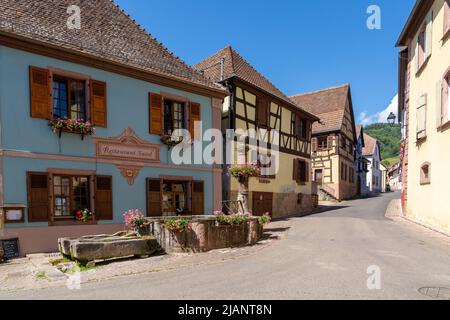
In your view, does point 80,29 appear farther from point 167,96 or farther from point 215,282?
point 215,282

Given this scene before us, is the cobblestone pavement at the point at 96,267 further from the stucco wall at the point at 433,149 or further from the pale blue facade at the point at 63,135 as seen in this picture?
the stucco wall at the point at 433,149

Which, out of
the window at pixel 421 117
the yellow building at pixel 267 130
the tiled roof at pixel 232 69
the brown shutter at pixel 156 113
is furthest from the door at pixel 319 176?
the brown shutter at pixel 156 113

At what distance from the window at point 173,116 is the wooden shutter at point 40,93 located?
406 cm

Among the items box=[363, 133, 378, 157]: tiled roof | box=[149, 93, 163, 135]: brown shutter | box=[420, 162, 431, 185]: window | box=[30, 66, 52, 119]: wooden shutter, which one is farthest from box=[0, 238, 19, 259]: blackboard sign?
box=[363, 133, 378, 157]: tiled roof

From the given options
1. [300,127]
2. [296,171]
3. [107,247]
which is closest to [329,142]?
[300,127]

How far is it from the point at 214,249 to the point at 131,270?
2731 mm

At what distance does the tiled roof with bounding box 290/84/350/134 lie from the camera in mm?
27542

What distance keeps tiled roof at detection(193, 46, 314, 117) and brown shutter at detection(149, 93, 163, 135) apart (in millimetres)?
4400

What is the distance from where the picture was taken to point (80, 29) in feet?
35.3

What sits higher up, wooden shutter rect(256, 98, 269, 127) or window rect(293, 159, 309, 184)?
wooden shutter rect(256, 98, 269, 127)

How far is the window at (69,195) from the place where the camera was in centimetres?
936

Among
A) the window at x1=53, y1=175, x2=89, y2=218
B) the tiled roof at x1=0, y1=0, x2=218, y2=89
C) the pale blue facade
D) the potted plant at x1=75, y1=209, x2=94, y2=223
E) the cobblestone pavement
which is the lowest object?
the cobblestone pavement

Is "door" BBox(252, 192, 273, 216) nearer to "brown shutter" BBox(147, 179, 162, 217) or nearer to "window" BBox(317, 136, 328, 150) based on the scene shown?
"brown shutter" BBox(147, 179, 162, 217)
